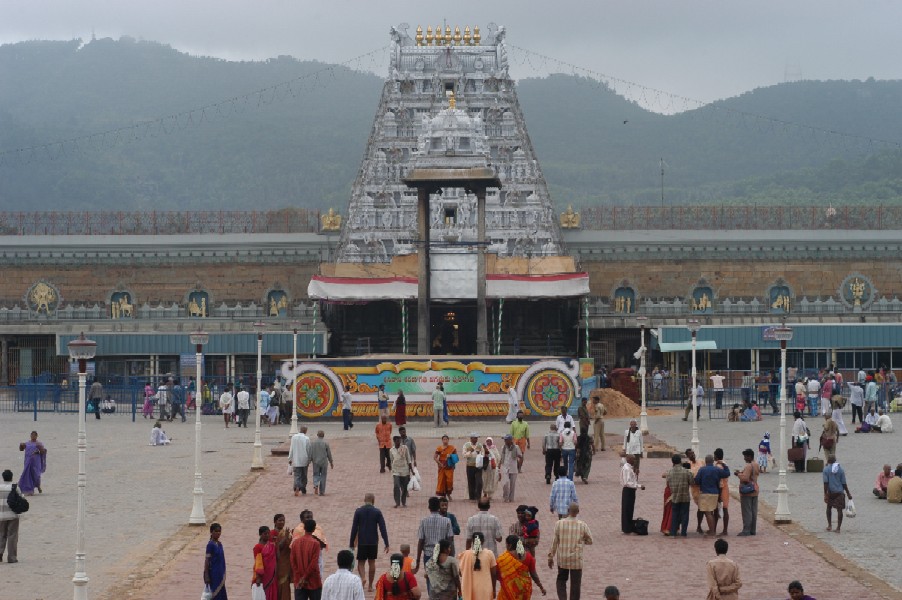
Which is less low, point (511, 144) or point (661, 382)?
point (511, 144)

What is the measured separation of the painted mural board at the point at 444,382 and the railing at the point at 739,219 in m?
29.4

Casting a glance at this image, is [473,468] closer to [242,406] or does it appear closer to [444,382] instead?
[444,382]

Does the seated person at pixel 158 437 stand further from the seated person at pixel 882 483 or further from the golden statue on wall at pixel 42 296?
the golden statue on wall at pixel 42 296

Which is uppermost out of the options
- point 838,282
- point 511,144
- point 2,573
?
point 511,144

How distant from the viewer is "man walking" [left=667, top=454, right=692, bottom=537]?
2364 centimetres

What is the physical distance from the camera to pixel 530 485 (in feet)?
99.6

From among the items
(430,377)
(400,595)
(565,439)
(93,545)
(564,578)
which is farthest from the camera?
(430,377)

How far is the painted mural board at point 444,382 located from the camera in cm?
4603

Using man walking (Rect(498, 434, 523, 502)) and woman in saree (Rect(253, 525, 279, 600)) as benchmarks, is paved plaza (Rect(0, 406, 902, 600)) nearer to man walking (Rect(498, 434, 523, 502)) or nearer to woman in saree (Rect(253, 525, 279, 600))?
man walking (Rect(498, 434, 523, 502))

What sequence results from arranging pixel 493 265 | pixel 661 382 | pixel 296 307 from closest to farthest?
pixel 661 382
pixel 493 265
pixel 296 307

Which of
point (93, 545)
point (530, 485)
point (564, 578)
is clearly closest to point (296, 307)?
point (530, 485)

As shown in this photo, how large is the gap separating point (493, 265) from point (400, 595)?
49.6m

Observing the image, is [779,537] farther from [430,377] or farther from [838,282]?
[838,282]

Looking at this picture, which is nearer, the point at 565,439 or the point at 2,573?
the point at 2,573
